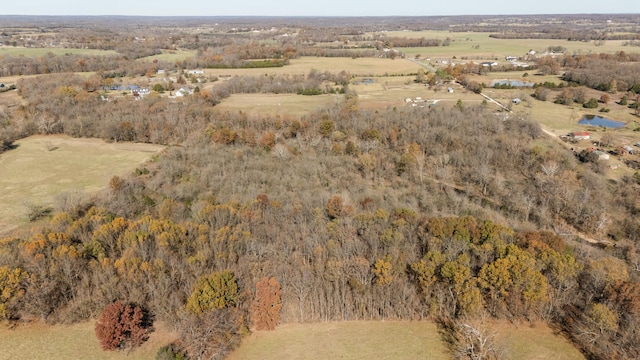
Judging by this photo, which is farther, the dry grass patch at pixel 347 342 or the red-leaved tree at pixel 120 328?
the dry grass patch at pixel 347 342

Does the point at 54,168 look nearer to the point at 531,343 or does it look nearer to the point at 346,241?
the point at 346,241

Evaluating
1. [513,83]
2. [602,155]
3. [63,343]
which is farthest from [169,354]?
[513,83]

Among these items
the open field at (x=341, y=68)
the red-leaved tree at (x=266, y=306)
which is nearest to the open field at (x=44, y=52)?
the open field at (x=341, y=68)

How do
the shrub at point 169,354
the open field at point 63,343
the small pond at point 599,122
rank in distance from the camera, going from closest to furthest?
the shrub at point 169,354
the open field at point 63,343
the small pond at point 599,122

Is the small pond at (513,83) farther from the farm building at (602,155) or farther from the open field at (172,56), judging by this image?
the open field at (172,56)

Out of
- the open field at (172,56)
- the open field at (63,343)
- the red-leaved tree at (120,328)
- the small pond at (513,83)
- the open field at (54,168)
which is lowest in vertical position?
the open field at (63,343)

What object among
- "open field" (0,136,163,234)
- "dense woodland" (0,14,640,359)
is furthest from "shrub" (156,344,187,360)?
"open field" (0,136,163,234)
